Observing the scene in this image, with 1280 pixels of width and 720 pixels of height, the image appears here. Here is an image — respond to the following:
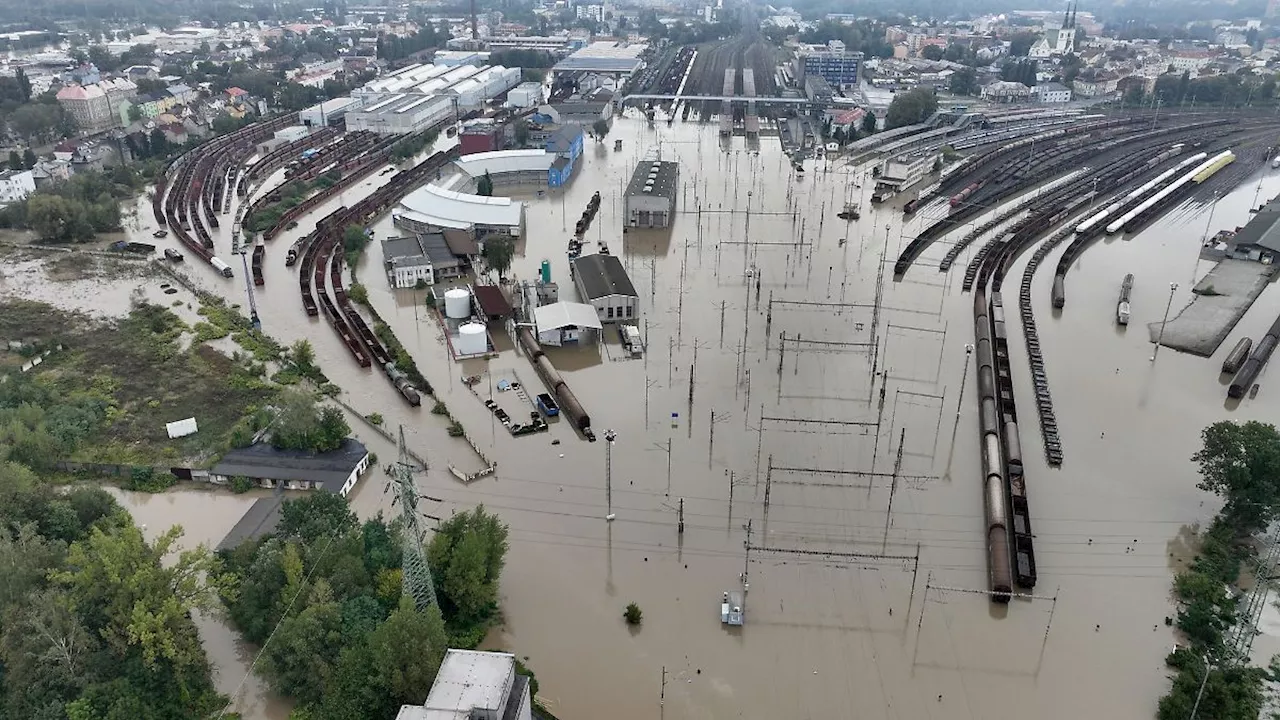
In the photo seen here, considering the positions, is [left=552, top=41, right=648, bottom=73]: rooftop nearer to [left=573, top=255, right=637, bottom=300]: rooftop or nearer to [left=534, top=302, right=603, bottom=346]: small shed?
[left=573, top=255, right=637, bottom=300]: rooftop

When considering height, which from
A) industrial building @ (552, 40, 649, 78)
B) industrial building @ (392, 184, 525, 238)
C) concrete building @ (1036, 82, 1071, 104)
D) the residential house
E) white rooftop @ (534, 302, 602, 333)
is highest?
industrial building @ (552, 40, 649, 78)

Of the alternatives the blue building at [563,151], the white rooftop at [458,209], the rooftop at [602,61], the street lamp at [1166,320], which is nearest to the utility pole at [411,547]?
the street lamp at [1166,320]

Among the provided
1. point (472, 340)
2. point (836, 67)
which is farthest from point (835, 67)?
point (472, 340)

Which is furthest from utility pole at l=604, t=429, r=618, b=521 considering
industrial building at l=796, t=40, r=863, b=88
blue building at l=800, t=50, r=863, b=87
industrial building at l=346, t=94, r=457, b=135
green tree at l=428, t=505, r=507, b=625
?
blue building at l=800, t=50, r=863, b=87

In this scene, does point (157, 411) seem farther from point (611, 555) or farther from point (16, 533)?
point (611, 555)

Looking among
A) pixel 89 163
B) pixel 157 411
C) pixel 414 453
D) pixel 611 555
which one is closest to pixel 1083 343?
pixel 611 555

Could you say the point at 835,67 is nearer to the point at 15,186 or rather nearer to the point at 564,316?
the point at 564,316
